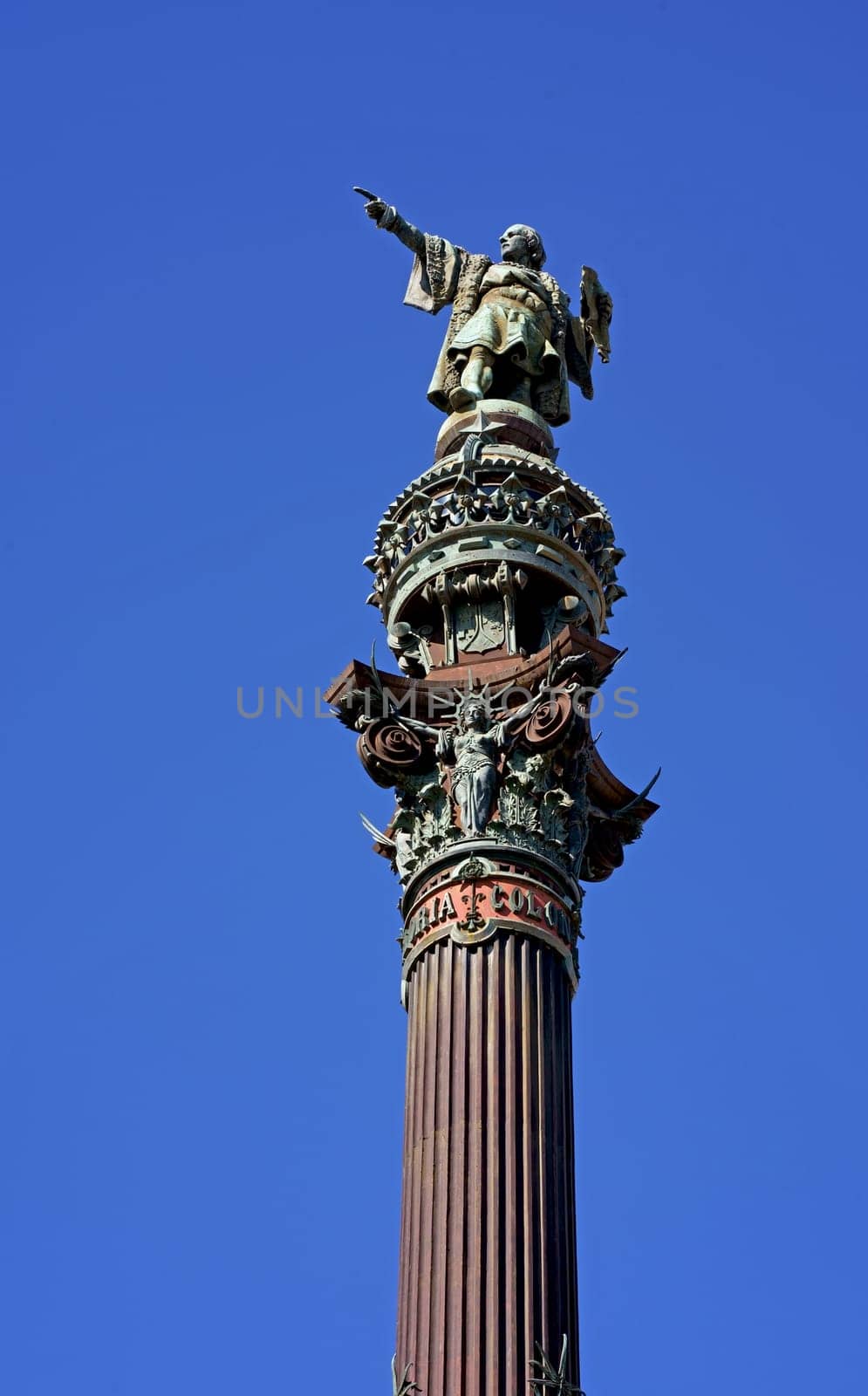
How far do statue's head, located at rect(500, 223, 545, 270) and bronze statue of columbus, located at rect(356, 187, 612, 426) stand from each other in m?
0.01

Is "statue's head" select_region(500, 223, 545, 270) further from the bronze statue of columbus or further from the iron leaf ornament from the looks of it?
the iron leaf ornament

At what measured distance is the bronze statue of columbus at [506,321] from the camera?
32.2 metres

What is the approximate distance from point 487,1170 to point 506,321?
45.3 feet

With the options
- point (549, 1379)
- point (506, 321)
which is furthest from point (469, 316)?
point (549, 1379)

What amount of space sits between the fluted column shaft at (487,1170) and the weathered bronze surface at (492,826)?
2 cm

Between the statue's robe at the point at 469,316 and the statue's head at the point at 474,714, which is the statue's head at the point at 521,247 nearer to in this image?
the statue's robe at the point at 469,316

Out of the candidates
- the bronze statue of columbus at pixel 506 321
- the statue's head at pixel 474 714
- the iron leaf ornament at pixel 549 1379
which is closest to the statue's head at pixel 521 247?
the bronze statue of columbus at pixel 506 321

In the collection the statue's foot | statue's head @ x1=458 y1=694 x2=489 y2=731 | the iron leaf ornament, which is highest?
the statue's foot

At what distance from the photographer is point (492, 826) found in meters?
25.3

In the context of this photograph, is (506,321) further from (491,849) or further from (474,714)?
(491,849)

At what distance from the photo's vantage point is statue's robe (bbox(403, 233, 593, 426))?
32.3m

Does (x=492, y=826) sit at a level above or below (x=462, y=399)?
below

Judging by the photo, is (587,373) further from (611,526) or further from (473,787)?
(473,787)

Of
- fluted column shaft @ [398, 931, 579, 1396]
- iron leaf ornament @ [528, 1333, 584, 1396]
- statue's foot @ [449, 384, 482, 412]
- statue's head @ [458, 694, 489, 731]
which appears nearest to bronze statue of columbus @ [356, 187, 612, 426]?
statue's foot @ [449, 384, 482, 412]
